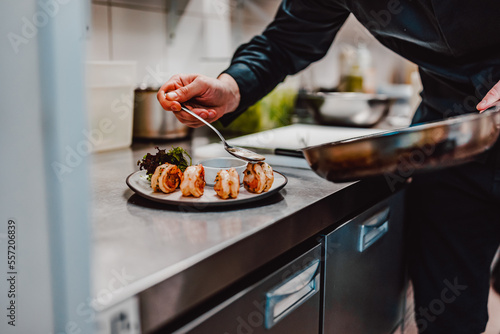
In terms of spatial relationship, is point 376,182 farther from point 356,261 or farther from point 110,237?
point 110,237

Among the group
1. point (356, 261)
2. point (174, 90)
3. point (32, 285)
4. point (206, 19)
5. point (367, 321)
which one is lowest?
point (367, 321)

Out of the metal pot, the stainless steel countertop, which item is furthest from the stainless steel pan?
the metal pot

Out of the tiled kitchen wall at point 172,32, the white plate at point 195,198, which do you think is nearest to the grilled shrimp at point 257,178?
the white plate at point 195,198

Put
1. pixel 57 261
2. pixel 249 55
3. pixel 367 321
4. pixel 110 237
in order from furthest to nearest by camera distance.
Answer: pixel 249 55 → pixel 367 321 → pixel 110 237 → pixel 57 261

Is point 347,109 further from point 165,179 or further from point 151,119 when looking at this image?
point 165,179

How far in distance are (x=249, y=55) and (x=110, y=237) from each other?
0.69m

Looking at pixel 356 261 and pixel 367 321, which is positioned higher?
pixel 356 261

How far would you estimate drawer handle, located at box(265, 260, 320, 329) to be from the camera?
69 centimetres

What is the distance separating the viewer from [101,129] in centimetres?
122

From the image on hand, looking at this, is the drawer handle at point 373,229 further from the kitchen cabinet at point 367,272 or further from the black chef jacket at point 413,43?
the black chef jacket at point 413,43

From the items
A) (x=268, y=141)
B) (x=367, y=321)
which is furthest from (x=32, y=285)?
(x=268, y=141)

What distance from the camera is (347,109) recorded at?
1613 millimetres

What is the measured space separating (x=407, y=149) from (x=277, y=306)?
30cm

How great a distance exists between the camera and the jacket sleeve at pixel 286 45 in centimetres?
115
